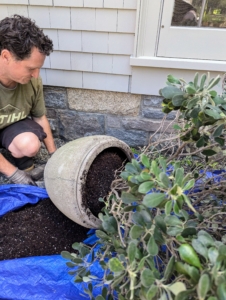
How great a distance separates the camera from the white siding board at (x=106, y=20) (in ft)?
5.95

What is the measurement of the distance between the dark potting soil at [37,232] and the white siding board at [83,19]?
1.33 meters

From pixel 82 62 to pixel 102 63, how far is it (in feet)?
0.56

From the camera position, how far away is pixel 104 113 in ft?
7.32

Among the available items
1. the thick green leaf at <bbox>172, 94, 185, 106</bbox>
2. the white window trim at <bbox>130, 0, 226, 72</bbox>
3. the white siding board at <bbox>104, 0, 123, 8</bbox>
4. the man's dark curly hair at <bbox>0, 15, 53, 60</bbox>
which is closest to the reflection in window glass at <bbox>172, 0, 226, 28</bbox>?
the white window trim at <bbox>130, 0, 226, 72</bbox>

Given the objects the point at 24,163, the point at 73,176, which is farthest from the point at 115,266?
the point at 24,163

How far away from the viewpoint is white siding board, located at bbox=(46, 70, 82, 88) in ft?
6.98

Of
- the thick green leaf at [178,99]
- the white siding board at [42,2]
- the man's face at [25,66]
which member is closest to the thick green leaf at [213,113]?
the thick green leaf at [178,99]

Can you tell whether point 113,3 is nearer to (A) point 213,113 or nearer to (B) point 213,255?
(A) point 213,113

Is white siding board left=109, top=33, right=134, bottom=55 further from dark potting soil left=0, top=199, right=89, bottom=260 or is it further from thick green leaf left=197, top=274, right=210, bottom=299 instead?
thick green leaf left=197, top=274, right=210, bottom=299

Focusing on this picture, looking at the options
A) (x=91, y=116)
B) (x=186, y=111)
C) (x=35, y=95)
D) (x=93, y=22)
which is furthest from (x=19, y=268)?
(x=93, y=22)

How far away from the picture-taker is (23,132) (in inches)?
73.4

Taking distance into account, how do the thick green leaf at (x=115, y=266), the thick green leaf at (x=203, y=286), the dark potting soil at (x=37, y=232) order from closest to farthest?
the thick green leaf at (x=203, y=286) < the thick green leaf at (x=115, y=266) < the dark potting soil at (x=37, y=232)

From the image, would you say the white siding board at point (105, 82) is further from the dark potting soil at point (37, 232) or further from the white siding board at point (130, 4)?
the dark potting soil at point (37, 232)

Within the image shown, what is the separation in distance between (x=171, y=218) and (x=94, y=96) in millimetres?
1677
